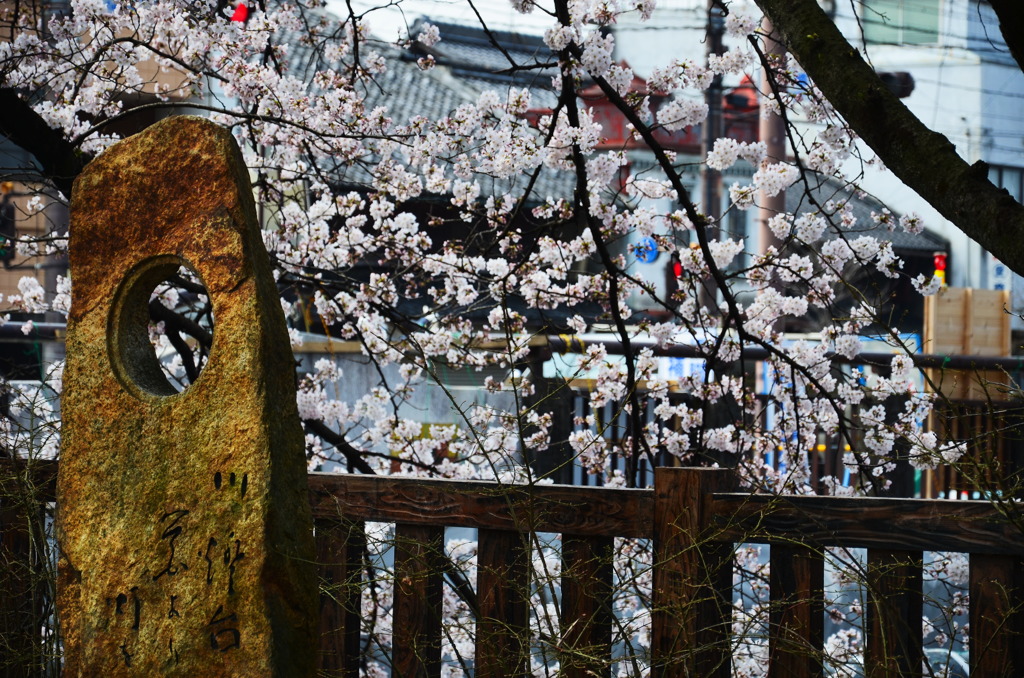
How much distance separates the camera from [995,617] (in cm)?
235

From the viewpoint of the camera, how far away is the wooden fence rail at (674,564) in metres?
2.36

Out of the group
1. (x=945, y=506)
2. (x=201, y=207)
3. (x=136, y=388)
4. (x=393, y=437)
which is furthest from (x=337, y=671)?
(x=393, y=437)

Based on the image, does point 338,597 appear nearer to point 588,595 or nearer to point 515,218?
point 588,595

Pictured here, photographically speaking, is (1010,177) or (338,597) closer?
(338,597)

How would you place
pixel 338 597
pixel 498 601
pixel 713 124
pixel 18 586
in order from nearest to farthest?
pixel 498 601 → pixel 338 597 → pixel 18 586 → pixel 713 124

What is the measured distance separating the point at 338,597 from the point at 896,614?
1.58 meters

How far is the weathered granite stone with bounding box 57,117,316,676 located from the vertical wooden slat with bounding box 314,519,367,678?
0.61 m

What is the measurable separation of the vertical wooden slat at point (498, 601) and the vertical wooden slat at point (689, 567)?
1.23 ft

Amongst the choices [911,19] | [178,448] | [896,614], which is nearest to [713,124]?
[911,19]

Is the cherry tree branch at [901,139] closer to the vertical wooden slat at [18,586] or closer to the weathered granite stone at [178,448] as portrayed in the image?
the weathered granite stone at [178,448]

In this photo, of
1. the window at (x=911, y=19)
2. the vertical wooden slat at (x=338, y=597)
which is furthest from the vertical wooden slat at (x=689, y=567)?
the window at (x=911, y=19)

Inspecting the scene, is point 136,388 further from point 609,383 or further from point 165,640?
point 609,383

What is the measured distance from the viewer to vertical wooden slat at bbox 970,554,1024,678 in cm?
232

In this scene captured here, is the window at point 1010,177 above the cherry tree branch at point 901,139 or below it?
above
